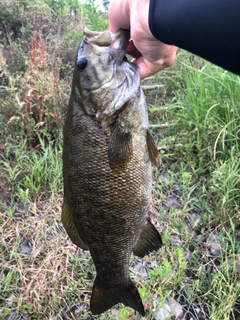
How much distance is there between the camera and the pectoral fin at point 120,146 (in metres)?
1.44

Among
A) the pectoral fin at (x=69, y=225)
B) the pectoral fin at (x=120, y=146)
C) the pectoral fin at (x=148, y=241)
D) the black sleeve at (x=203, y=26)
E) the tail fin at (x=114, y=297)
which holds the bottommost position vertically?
the tail fin at (x=114, y=297)

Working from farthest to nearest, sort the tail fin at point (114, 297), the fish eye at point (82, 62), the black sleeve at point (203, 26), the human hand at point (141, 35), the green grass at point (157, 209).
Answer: the green grass at point (157, 209), the tail fin at point (114, 297), the fish eye at point (82, 62), the human hand at point (141, 35), the black sleeve at point (203, 26)

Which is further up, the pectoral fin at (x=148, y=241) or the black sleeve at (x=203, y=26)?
the black sleeve at (x=203, y=26)

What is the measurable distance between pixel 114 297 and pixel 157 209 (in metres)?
1.27

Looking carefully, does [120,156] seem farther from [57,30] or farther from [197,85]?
Result: [57,30]

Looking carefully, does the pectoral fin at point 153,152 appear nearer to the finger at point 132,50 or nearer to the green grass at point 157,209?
the finger at point 132,50

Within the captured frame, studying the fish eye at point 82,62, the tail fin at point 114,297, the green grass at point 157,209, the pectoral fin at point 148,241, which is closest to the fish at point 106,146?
the fish eye at point 82,62

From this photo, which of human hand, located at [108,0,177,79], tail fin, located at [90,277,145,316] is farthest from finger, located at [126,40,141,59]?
tail fin, located at [90,277,145,316]

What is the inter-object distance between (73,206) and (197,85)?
240cm

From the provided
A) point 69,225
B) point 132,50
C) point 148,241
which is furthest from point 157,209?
point 132,50

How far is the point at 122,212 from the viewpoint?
1.51 m

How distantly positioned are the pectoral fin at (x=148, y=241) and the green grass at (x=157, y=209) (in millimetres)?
365

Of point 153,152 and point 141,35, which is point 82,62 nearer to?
point 141,35

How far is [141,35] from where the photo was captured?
55.4 inches
